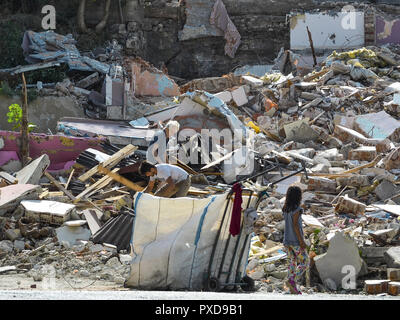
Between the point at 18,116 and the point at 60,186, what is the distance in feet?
14.0

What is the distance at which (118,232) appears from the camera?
908 cm

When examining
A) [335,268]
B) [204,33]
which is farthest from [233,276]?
[204,33]

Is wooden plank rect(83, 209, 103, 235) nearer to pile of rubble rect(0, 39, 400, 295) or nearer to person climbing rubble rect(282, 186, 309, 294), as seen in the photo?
pile of rubble rect(0, 39, 400, 295)

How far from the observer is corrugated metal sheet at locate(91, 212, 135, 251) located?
892 cm

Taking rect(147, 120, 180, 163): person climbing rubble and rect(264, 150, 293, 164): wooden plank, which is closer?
rect(147, 120, 180, 163): person climbing rubble

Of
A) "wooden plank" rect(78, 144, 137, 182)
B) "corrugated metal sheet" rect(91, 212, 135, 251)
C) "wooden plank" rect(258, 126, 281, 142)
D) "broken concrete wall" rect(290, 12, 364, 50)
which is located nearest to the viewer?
"corrugated metal sheet" rect(91, 212, 135, 251)

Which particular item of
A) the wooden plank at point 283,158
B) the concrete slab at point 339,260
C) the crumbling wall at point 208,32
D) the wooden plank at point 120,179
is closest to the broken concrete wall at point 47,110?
the wooden plank at point 120,179

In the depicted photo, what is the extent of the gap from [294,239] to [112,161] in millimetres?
5390

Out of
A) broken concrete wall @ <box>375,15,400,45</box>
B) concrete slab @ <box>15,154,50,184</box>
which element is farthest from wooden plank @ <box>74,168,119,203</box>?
broken concrete wall @ <box>375,15,400,45</box>

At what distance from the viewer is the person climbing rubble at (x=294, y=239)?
668cm

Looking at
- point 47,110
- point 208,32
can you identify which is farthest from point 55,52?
point 208,32

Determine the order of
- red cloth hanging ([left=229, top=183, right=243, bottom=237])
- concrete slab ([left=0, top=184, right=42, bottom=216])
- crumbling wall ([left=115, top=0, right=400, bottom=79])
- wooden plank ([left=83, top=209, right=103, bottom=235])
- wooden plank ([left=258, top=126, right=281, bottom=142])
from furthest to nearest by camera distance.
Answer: crumbling wall ([left=115, top=0, right=400, bottom=79]) → wooden plank ([left=258, top=126, right=281, bottom=142]) → concrete slab ([left=0, top=184, right=42, bottom=216]) → wooden plank ([left=83, top=209, right=103, bottom=235]) → red cloth hanging ([left=229, top=183, right=243, bottom=237])

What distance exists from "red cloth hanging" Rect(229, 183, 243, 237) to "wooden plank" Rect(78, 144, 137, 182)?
5231mm
